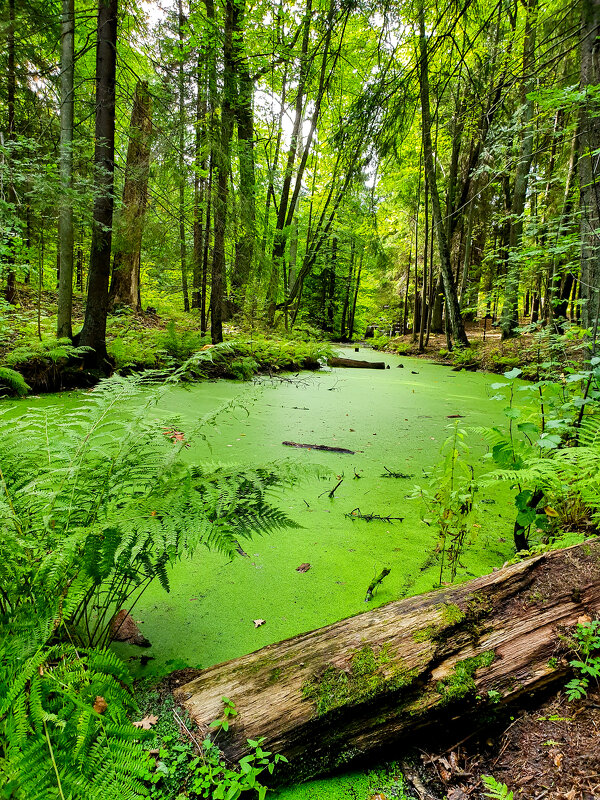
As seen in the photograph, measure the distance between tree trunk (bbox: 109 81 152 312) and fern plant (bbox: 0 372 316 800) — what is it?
4528mm

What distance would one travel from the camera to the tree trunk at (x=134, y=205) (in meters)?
4.70

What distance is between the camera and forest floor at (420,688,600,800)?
2.32 feet

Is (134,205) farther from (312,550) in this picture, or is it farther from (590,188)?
(312,550)

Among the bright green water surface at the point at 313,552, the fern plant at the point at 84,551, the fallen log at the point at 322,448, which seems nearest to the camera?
the fern plant at the point at 84,551

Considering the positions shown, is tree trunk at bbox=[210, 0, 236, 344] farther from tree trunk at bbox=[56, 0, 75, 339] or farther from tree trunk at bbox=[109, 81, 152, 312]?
tree trunk at bbox=[56, 0, 75, 339]

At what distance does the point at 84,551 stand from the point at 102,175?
4347 mm

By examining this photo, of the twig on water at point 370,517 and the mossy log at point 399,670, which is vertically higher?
the mossy log at point 399,670

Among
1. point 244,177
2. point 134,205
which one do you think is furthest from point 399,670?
point 244,177

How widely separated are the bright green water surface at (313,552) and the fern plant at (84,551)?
0.28 m

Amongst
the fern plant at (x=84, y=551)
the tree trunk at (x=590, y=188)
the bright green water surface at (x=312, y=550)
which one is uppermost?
the tree trunk at (x=590, y=188)

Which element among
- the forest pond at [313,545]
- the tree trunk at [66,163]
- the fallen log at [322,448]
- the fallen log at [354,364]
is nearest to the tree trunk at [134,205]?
the tree trunk at [66,163]

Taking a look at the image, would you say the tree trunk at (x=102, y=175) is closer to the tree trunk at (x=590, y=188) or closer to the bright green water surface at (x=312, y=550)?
the bright green water surface at (x=312, y=550)

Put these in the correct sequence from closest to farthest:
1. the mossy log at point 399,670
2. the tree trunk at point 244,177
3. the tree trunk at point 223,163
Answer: the mossy log at point 399,670 → the tree trunk at point 223,163 → the tree trunk at point 244,177

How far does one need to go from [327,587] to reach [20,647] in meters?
1.04
